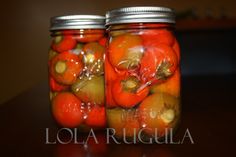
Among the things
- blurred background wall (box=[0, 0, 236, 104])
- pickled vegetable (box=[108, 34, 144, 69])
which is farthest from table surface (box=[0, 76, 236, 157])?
blurred background wall (box=[0, 0, 236, 104])

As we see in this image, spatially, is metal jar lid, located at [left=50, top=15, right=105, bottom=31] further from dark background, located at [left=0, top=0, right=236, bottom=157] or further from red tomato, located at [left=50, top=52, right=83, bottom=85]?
dark background, located at [left=0, top=0, right=236, bottom=157]

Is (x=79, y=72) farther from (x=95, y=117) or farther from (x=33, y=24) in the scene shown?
(x=33, y=24)

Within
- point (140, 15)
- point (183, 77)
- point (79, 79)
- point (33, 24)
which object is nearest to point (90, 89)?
point (79, 79)

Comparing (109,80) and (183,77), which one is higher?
(109,80)

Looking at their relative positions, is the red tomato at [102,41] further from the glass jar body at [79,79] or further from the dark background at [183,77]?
the dark background at [183,77]

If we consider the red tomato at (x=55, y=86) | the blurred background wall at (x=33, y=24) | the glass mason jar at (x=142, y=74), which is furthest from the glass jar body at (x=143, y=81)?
the blurred background wall at (x=33, y=24)

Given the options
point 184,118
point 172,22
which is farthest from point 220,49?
point 172,22

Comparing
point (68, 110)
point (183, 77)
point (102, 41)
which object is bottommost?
point (183, 77)
